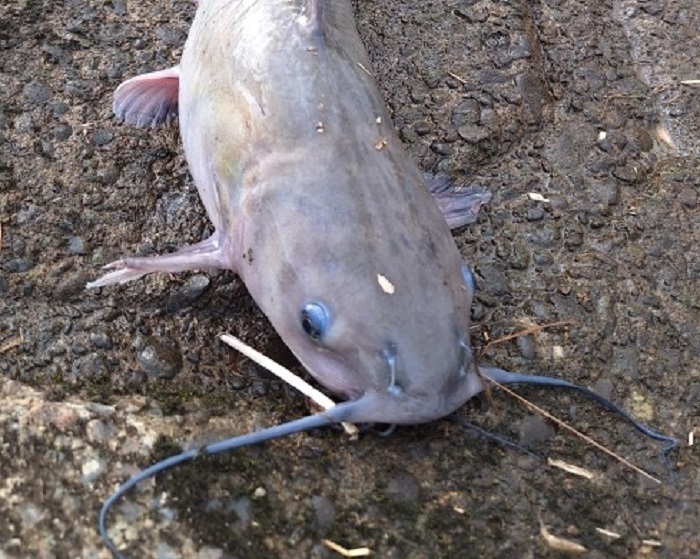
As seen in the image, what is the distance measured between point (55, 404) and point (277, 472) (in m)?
0.55

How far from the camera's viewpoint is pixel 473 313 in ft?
8.82

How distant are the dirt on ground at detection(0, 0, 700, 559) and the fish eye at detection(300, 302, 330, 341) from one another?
264mm

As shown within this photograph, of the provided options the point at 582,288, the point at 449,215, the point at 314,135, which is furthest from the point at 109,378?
the point at 582,288

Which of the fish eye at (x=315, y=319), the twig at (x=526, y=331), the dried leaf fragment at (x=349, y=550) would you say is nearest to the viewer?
the dried leaf fragment at (x=349, y=550)

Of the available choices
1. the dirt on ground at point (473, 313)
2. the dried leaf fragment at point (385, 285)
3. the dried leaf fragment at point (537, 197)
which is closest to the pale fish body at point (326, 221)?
the dried leaf fragment at point (385, 285)

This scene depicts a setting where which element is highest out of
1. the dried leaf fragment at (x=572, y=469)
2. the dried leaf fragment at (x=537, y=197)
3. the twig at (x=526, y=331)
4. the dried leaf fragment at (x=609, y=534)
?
the dried leaf fragment at (x=537, y=197)

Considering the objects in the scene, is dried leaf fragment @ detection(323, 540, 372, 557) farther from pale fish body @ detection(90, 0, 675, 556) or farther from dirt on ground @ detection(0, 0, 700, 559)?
pale fish body @ detection(90, 0, 675, 556)

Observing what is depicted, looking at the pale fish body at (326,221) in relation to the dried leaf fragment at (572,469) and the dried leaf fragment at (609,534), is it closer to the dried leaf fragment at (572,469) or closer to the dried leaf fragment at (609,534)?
the dried leaf fragment at (572,469)

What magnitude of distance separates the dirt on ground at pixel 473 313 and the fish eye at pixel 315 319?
0.26m

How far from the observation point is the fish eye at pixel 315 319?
6.99 feet

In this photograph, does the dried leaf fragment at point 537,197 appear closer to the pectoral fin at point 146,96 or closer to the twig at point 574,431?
the twig at point 574,431

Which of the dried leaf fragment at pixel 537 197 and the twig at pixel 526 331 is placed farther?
the dried leaf fragment at pixel 537 197

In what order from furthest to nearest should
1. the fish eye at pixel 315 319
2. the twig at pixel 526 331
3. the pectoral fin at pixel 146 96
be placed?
1. the pectoral fin at pixel 146 96
2. the twig at pixel 526 331
3. the fish eye at pixel 315 319

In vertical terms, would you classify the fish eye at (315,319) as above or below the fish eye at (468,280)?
above
